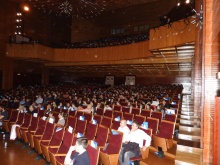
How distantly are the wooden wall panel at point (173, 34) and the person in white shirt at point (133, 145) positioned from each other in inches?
230

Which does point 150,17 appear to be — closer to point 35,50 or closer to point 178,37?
point 35,50

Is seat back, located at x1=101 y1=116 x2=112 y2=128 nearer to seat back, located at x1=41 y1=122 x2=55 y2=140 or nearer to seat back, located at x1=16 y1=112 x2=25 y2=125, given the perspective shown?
seat back, located at x1=41 y1=122 x2=55 y2=140

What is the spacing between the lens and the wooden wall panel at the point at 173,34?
8.54 m

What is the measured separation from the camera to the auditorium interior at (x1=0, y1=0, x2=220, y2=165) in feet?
12.8

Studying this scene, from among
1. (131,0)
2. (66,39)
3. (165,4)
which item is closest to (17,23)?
(66,39)

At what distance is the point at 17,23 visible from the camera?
55.1ft

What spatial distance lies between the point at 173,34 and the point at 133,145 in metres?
6.89

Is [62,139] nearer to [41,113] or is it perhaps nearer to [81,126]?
[81,126]

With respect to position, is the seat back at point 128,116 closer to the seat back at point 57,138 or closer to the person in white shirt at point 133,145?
the person in white shirt at point 133,145

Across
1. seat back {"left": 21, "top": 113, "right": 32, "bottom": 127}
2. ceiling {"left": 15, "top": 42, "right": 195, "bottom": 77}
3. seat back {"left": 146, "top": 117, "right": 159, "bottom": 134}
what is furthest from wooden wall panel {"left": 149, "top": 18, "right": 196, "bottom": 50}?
seat back {"left": 21, "top": 113, "right": 32, "bottom": 127}

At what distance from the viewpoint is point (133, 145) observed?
379cm

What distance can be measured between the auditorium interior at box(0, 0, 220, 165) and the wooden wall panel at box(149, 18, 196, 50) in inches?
1.8

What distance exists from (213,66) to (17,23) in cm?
1659

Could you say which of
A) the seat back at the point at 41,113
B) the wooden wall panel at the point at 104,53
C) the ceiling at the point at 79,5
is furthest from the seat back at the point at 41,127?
the ceiling at the point at 79,5
